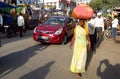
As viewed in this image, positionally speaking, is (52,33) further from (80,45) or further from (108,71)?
(80,45)

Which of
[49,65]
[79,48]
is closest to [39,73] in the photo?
[49,65]

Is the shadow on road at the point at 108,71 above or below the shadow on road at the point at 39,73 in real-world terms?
below

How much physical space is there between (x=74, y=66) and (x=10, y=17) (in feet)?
55.0

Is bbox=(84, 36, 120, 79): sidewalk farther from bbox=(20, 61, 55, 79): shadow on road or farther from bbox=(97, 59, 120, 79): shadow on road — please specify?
bbox=(20, 61, 55, 79): shadow on road

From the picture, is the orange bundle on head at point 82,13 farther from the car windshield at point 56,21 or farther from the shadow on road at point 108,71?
the car windshield at point 56,21

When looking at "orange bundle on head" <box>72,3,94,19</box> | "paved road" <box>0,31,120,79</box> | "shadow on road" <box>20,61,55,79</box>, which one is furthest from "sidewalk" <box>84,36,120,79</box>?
"orange bundle on head" <box>72,3,94,19</box>

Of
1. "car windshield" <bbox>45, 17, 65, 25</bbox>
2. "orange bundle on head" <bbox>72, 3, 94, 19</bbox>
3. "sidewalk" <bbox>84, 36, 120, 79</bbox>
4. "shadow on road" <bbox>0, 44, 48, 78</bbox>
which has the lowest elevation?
"sidewalk" <bbox>84, 36, 120, 79</bbox>

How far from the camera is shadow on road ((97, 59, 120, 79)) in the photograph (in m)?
8.39

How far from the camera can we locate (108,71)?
9.09 metres

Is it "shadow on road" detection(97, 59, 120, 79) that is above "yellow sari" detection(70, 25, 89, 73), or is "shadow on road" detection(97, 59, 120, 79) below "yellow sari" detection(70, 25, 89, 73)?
below

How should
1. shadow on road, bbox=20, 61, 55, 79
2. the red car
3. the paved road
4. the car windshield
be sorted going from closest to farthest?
1. shadow on road, bbox=20, 61, 55, 79
2. the paved road
3. the red car
4. the car windshield

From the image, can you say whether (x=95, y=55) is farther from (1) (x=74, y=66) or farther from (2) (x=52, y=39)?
(1) (x=74, y=66)

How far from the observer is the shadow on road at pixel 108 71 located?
8393mm

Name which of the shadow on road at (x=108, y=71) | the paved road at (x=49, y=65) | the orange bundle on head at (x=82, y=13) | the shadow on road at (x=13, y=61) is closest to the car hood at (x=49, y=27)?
the paved road at (x=49, y=65)
